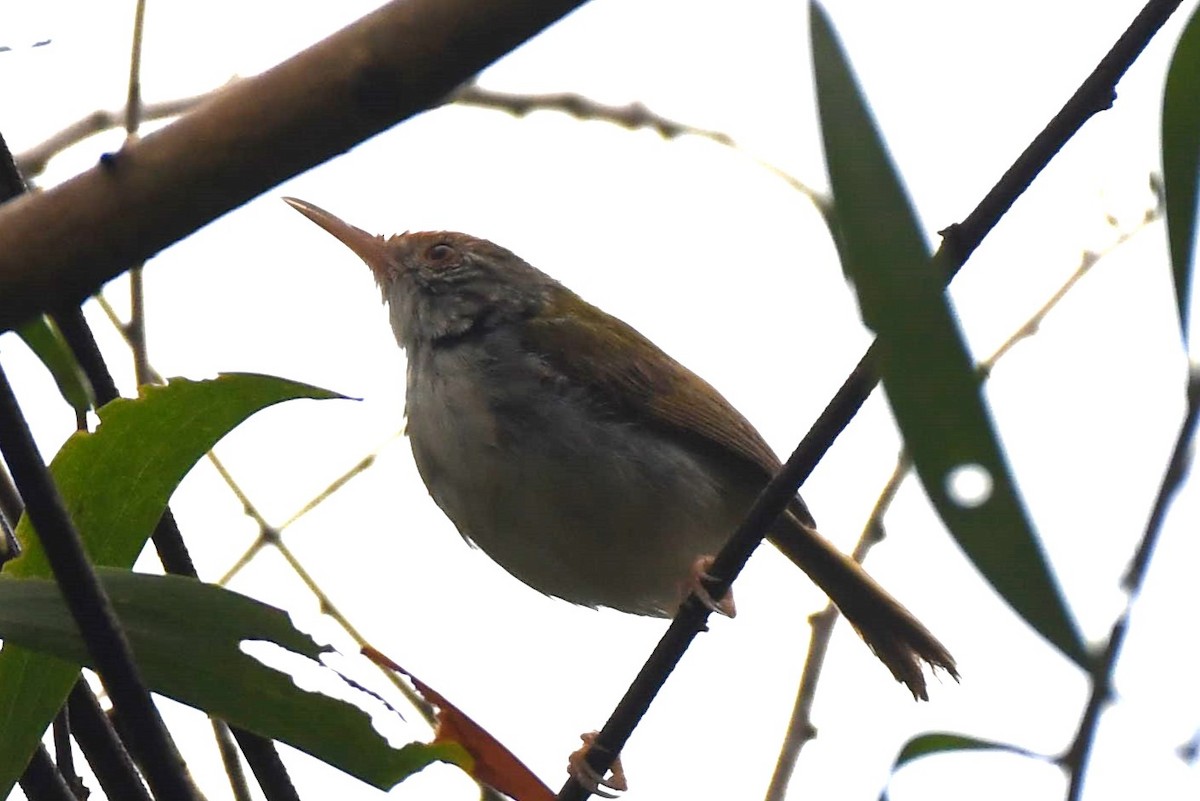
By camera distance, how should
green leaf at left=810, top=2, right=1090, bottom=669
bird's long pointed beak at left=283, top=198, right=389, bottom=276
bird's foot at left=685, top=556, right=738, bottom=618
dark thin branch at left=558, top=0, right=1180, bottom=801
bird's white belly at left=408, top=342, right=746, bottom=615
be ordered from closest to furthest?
green leaf at left=810, top=2, right=1090, bottom=669 → dark thin branch at left=558, top=0, right=1180, bottom=801 → bird's foot at left=685, top=556, right=738, bottom=618 → bird's white belly at left=408, top=342, right=746, bottom=615 → bird's long pointed beak at left=283, top=198, right=389, bottom=276

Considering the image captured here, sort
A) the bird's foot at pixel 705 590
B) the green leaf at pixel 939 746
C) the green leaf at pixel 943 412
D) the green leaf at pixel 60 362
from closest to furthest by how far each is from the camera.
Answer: the green leaf at pixel 943 412 → the green leaf at pixel 939 746 → the green leaf at pixel 60 362 → the bird's foot at pixel 705 590

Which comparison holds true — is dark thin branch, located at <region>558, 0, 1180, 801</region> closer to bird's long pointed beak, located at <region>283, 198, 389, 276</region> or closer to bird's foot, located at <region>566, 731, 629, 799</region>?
bird's foot, located at <region>566, 731, 629, 799</region>

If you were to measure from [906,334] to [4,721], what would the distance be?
1.16 metres

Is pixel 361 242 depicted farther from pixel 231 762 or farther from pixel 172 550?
pixel 172 550

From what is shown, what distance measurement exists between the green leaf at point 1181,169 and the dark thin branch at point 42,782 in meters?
1.24

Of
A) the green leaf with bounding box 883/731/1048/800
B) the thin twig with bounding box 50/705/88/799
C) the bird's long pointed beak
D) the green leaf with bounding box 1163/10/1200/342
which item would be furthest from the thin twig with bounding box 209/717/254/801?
the bird's long pointed beak

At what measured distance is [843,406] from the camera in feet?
4.96

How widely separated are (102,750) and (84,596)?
514mm

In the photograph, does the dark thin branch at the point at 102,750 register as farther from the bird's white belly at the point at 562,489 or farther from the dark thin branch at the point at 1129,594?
the bird's white belly at the point at 562,489

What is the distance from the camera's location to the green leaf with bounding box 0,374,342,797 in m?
1.58

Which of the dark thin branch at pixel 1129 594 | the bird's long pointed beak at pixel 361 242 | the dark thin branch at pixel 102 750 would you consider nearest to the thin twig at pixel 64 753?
the dark thin branch at pixel 102 750

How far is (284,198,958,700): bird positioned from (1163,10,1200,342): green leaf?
2.32 metres

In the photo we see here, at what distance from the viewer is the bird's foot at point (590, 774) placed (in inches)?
84.0

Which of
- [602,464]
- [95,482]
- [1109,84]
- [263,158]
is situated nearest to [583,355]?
[602,464]
